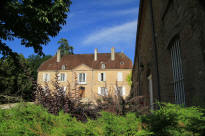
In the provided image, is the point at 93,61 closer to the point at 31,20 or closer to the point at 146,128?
the point at 31,20

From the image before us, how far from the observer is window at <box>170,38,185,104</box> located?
3495 millimetres

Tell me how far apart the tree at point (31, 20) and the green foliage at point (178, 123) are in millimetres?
7679

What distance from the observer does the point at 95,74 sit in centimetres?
3061

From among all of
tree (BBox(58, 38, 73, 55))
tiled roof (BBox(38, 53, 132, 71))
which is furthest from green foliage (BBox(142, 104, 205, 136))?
tree (BBox(58, 38, 73, 55))

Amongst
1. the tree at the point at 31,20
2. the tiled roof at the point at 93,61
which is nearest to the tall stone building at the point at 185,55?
the tree at the point at 31,20

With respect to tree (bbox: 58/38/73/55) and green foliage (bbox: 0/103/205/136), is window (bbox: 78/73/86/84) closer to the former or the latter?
tree (bbox: 58/38/73/55)

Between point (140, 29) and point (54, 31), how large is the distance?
567 cm

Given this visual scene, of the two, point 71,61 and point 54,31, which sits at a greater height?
point 71,61

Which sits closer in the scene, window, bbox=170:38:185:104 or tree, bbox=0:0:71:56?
window, bbox=170:38:185:104

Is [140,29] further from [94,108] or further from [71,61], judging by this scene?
[71,61]

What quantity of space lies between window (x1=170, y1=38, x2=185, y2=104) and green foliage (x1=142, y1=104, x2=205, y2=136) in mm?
2767

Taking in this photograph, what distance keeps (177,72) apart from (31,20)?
293 inches

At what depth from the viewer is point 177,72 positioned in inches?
147

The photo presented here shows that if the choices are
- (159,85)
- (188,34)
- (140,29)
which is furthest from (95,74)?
(188,34)
